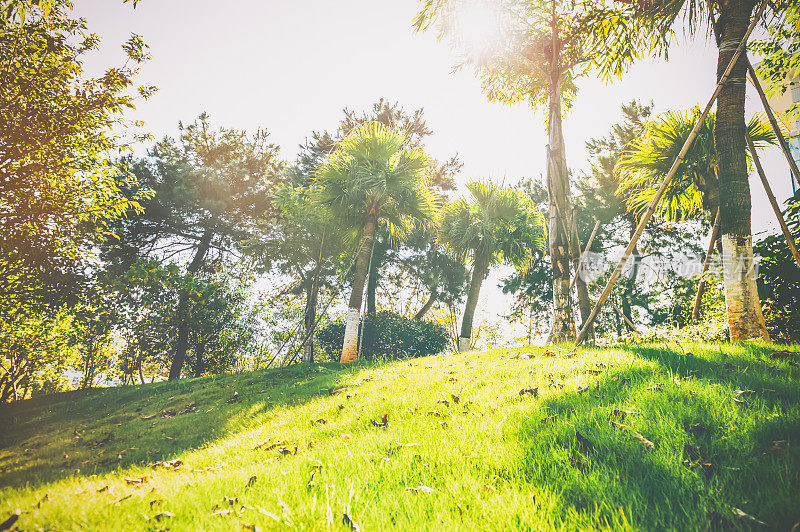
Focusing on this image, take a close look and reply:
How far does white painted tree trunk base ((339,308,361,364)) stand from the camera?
10.9 meters

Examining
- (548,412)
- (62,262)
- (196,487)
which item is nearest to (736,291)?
(548,412)

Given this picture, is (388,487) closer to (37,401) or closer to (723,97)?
(723,97)

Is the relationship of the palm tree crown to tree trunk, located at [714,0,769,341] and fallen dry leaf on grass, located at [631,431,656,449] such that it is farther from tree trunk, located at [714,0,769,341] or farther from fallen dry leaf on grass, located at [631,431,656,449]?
fallen dry leaf on grass, located at [631,431,656,449]

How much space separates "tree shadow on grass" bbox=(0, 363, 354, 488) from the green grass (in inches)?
7.9

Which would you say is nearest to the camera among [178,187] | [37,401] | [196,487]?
[196,487]

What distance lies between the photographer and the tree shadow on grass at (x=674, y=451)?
142 centimetres

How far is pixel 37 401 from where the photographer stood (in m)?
11.6

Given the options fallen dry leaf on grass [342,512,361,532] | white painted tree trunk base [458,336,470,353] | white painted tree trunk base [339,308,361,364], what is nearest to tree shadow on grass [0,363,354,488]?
white painted tree trunk base [339,308,361,364]

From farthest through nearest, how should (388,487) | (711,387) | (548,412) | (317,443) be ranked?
(317,443)
(548,412)
(711,387)
(388,487)

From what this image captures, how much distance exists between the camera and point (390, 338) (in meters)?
14.4

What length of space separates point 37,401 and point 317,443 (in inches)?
619

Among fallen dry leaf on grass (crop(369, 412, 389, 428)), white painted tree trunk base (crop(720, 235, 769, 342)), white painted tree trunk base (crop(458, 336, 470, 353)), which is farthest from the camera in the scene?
white painted tree trunk base (crop(458, 336, 470, 353))

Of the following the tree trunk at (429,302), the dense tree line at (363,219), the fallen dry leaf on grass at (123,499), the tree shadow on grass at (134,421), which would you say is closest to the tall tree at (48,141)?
the dense tree line at (363,219)

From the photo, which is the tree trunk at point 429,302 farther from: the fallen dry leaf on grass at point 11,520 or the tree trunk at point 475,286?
the fallen dry leaf on grass at point 11,520
